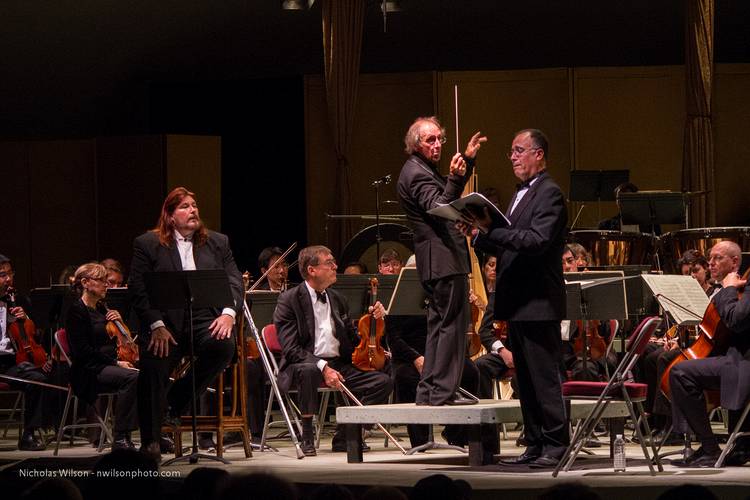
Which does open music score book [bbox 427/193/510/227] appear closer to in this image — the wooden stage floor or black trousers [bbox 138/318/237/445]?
the wooden stage floor

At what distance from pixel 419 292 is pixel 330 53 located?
5.71 meters

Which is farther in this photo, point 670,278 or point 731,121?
point 731,121

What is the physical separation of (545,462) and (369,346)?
224 centimetres

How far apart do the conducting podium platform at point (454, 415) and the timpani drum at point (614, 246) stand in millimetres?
4299

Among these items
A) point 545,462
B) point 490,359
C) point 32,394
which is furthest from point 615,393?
point 32,394

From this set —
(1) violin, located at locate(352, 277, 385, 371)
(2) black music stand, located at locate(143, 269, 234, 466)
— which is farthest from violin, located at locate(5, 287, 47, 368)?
(2) black music stand, located at locate(143, 269, 234, 466)

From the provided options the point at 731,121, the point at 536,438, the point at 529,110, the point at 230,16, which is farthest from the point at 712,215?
the point at 536,438

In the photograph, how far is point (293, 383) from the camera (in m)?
A: 6.95

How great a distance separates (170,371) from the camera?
6.13 m

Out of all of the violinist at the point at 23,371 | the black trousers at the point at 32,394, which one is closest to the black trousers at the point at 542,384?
the violinist at the point at 23,371

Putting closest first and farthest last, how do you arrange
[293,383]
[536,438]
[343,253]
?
[536,438], [293,383], [343,253]

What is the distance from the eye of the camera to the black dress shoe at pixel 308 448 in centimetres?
668

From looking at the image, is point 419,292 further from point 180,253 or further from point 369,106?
point 369,106

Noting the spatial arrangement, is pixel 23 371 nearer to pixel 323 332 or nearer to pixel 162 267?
pixel 323 332
